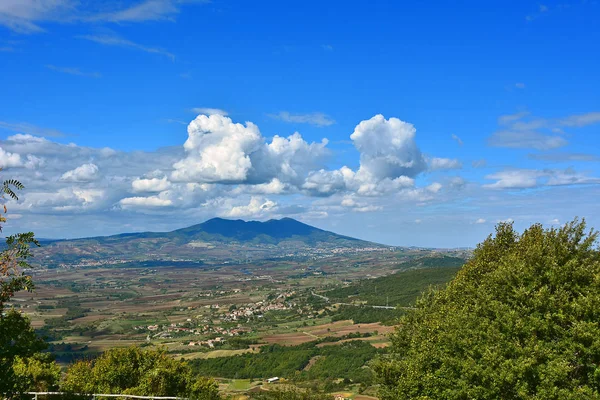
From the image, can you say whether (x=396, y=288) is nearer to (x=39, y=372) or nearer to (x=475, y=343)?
(x=475, y=343)

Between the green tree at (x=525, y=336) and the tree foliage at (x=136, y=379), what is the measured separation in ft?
30.0

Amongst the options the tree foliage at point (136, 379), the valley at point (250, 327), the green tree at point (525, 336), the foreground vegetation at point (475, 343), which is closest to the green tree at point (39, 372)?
the foreground vegetation at point (475, 343)

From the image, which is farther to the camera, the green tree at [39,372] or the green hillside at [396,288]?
the green hillside at [396,288]

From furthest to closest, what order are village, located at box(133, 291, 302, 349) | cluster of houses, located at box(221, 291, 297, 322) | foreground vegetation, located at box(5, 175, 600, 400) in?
1. cluster of houses, located at box(221, 291, 297, 322)
2. village, located at box(133, 291, 302, 349)
3. foreground vegetation, located at box(5, 175, 600, 400)

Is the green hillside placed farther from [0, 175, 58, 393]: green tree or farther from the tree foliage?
[0, 175, 58, 393]: green tree

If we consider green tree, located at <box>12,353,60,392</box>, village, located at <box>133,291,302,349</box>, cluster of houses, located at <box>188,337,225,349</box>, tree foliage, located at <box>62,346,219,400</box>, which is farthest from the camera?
village, located at <box>133,291,302,349</box>

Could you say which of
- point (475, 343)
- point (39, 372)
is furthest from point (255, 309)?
point (475, 343)

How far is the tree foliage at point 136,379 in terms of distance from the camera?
693 inches

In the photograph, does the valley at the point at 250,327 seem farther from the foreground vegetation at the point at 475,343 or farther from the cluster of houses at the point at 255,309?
the foreground vegetation at the point at 475,343

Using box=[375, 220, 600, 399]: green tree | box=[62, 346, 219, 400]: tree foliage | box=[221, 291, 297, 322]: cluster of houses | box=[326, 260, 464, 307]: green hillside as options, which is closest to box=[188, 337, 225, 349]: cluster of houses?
box=[221, 291, 297, 322]: cluster of houses

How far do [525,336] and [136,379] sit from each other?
1592 cm

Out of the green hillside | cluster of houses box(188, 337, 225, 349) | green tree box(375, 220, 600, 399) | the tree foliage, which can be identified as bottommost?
cluster of houses box(188, 337, 225, 349)

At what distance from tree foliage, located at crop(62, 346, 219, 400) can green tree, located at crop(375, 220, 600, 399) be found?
914 centimetres

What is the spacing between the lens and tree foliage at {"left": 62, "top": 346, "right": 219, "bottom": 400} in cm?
1761
